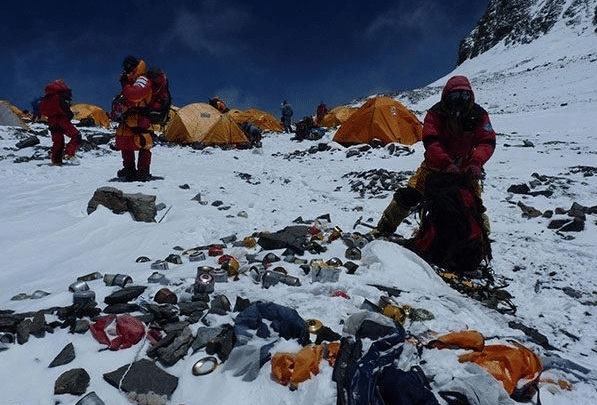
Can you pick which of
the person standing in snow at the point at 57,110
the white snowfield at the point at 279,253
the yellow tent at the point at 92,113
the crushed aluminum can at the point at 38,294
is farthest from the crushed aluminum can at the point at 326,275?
the yellow tent at the point at 92,113

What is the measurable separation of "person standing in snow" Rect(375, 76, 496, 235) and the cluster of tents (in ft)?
29.5

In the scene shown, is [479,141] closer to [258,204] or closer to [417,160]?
[258,204]

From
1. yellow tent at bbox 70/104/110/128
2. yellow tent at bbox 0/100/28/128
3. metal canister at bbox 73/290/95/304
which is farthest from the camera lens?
yellow tent at bbox 70/104/110/128

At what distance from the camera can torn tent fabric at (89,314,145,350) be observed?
7.79ft

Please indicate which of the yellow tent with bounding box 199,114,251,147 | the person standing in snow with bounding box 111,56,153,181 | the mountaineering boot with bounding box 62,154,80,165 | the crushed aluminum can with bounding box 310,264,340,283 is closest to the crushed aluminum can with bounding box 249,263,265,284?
the crushed aluminum can with bounding box 310,264,340,283

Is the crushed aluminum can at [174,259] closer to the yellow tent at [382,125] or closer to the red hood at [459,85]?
the red hood at [459,85]

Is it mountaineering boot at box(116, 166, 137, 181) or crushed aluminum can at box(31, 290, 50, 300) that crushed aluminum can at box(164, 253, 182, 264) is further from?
mountaineering boot at box(116, 166, 137, 181)

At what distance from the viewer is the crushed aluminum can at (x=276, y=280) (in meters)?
3.26

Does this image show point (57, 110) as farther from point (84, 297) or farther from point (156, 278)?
point (84, 297)

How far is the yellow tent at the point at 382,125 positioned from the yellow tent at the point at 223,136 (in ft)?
15.6

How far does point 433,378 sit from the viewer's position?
6.70 feet

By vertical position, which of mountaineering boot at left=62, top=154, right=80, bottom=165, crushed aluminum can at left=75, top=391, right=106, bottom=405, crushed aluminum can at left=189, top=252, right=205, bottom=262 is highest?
mountaineering boot at left=62, top=154, right=80, bottom=165

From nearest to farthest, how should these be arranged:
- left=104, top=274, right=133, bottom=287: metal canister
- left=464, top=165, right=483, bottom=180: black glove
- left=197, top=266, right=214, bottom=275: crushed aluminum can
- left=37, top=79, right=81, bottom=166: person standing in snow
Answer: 1. left=104, top=274, right=133, bottom=287: metal canister
2. left=197, top=266, right=214, bottom=275: crushed aluminum can
3. left=464, top=165, right=483, bottom=180: black glove
4. left=37, top=79, right=81, bottom=166: person standing in snow

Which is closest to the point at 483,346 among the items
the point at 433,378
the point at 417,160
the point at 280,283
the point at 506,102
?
the point at 433,378
